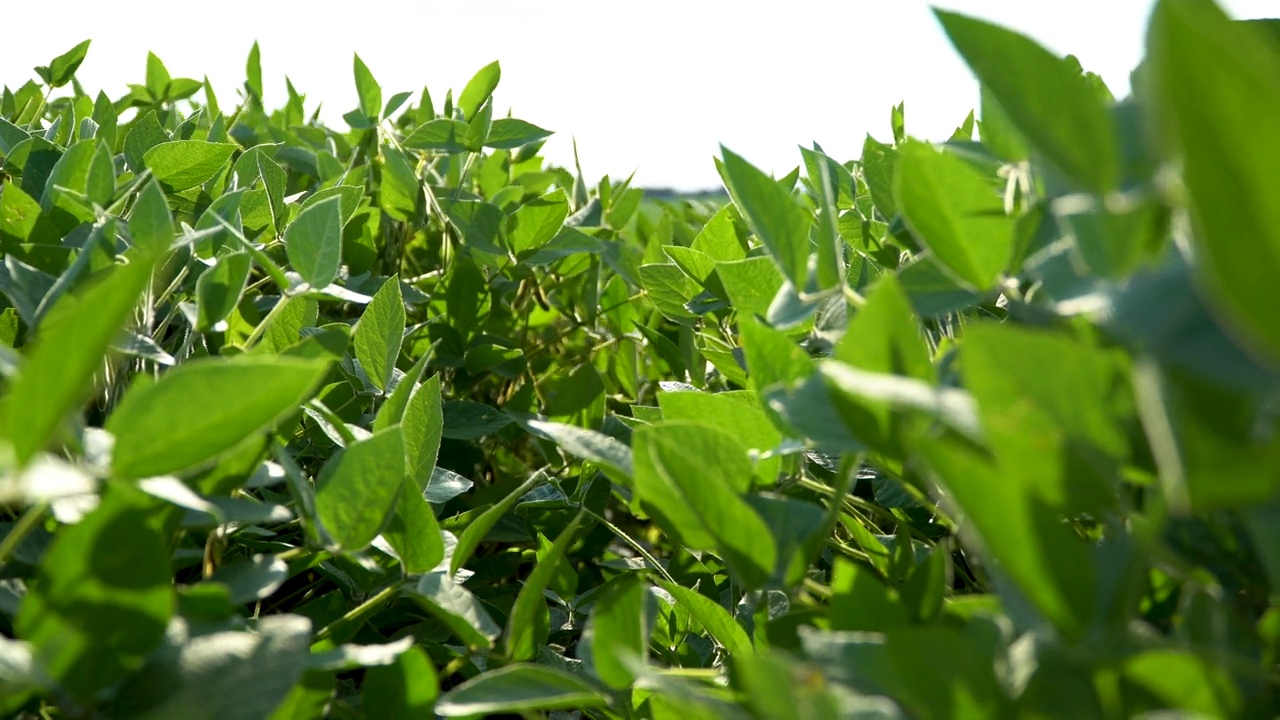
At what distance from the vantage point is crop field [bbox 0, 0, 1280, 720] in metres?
0.27

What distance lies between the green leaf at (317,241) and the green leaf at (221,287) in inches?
1.1

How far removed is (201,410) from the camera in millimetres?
359

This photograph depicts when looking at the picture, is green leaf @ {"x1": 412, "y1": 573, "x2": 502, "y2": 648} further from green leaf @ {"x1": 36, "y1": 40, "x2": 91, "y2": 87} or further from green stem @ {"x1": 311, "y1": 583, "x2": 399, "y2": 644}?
green leaf @ {"x1": 36, "y1": 40, "x2": 91, "y2": 87}

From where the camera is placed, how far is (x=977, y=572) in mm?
504

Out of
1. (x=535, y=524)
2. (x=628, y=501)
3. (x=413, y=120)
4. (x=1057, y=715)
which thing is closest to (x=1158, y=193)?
(x=1057, y=715)

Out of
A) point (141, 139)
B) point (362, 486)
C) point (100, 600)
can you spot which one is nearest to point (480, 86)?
point (141, 139)

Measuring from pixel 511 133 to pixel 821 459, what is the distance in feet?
1.97

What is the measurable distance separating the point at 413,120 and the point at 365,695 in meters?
1.16

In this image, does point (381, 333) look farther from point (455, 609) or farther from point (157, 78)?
point (157, 78)

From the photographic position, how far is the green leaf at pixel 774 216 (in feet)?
1.58

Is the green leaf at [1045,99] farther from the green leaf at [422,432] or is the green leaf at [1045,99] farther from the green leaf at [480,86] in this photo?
the green leaf at [480,86]

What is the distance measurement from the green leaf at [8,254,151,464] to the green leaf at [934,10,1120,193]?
277 millimetres

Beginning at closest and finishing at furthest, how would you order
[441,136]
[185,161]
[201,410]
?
[201,410]
[185,161]
[441,136]

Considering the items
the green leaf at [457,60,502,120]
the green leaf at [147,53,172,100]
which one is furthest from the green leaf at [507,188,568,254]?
the green leaf at [147,53,172,100]
